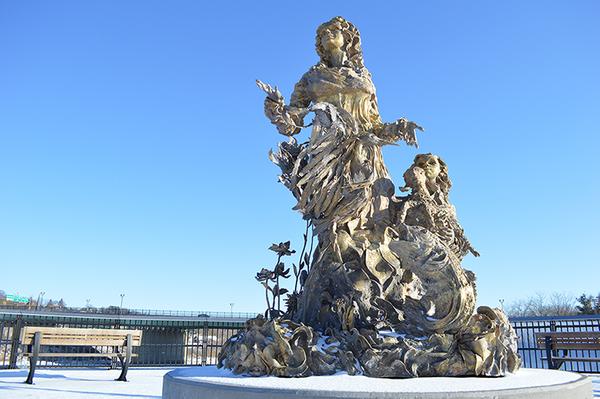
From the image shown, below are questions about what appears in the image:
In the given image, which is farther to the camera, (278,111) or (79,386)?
(79,386)

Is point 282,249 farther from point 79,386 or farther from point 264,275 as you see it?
point 79,386

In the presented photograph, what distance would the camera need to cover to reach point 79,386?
27.5ft

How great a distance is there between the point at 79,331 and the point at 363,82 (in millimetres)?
7764

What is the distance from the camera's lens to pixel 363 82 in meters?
7.29

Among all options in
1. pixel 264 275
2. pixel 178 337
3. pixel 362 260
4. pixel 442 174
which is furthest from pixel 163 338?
pixel 442 174

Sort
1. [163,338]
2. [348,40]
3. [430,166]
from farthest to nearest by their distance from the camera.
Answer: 1. [163,338]
2. [348,40]
3. [430,166]

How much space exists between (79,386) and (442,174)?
708cm

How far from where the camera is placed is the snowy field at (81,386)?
7.24 m

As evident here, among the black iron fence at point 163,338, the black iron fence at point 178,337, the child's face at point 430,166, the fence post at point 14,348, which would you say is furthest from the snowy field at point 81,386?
the child's face at point 430,166

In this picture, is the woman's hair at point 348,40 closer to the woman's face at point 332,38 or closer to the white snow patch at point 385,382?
the woman's face at point 332,38

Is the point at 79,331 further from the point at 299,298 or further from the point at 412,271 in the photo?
the point at 412,271

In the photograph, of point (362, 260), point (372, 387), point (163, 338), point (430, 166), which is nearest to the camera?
point (372, 387)

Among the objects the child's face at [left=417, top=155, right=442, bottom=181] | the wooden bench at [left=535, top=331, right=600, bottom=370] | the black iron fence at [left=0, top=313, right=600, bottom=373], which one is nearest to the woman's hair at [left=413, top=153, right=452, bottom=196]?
the child's face at [left=417, top=155, right=442, bottom=181]

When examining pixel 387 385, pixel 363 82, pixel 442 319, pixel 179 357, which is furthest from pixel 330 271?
pixel 179 357
